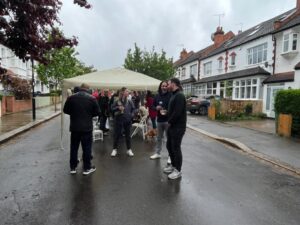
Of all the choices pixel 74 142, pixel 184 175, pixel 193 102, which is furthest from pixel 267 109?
pixel 74 142

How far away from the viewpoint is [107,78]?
10.8 m

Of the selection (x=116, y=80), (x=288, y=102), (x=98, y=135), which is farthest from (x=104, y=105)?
(x=288, y=102)

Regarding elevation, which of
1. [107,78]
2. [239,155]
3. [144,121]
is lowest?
[239,155]

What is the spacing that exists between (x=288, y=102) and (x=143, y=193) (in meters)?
9.54

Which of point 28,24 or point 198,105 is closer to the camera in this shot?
point 28,24

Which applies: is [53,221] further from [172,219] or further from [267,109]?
[267,109]

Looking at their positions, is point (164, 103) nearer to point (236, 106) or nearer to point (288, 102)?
point (288, 102)

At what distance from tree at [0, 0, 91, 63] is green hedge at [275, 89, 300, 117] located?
34.2 ft

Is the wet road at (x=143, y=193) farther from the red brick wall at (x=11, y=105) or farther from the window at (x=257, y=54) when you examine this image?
the window at (x=257, y=54)

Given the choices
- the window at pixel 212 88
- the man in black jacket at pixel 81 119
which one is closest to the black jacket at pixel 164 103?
the man in black jacket at pixel 81 119

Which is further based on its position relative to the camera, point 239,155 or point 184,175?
point 239,155

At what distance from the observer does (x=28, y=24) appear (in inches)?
125

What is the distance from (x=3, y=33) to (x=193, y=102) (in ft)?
67.6

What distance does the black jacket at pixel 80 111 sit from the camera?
5676 millimetres
